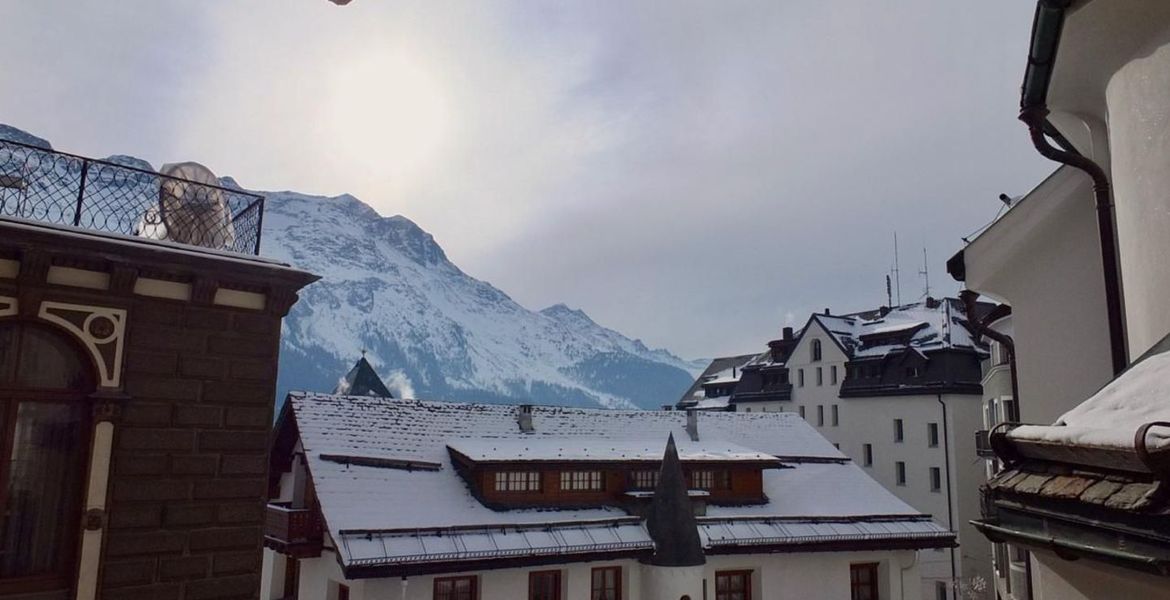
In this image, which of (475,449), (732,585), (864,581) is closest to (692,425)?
(732,585)

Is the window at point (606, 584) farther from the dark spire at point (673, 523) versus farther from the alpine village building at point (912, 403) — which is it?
the alpine village building at point (912, 403)

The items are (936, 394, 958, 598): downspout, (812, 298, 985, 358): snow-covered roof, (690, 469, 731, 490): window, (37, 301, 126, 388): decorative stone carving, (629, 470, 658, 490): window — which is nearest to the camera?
(37, 301, 126, 388): decorative stone carving

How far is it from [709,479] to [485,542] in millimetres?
8578

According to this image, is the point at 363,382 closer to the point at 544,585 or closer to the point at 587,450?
the point at 587,450

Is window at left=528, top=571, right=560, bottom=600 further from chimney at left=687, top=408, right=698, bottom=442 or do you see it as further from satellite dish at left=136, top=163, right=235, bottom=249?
satellite dish at left=136, top=163, right=235, bottom=249

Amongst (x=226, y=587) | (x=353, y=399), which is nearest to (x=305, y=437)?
(x=353, y=399)

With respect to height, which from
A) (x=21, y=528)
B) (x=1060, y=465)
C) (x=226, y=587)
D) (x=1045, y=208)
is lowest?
(x=226, y=587)

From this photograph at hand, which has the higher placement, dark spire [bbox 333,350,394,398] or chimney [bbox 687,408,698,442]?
dark spire [bbox 333,350,394,398]

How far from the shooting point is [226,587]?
27.6ft

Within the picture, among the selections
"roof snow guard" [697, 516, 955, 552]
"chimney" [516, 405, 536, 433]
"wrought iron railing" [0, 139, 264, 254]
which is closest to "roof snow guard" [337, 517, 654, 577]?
"roof snow guard" [697, 516, 955, 552]

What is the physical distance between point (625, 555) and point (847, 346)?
1092 inches

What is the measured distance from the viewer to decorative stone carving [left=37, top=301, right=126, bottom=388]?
25.6 ft

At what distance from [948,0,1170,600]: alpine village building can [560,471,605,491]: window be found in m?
15.2

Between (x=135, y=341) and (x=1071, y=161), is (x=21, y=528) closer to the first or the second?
(x=135, y=341)
